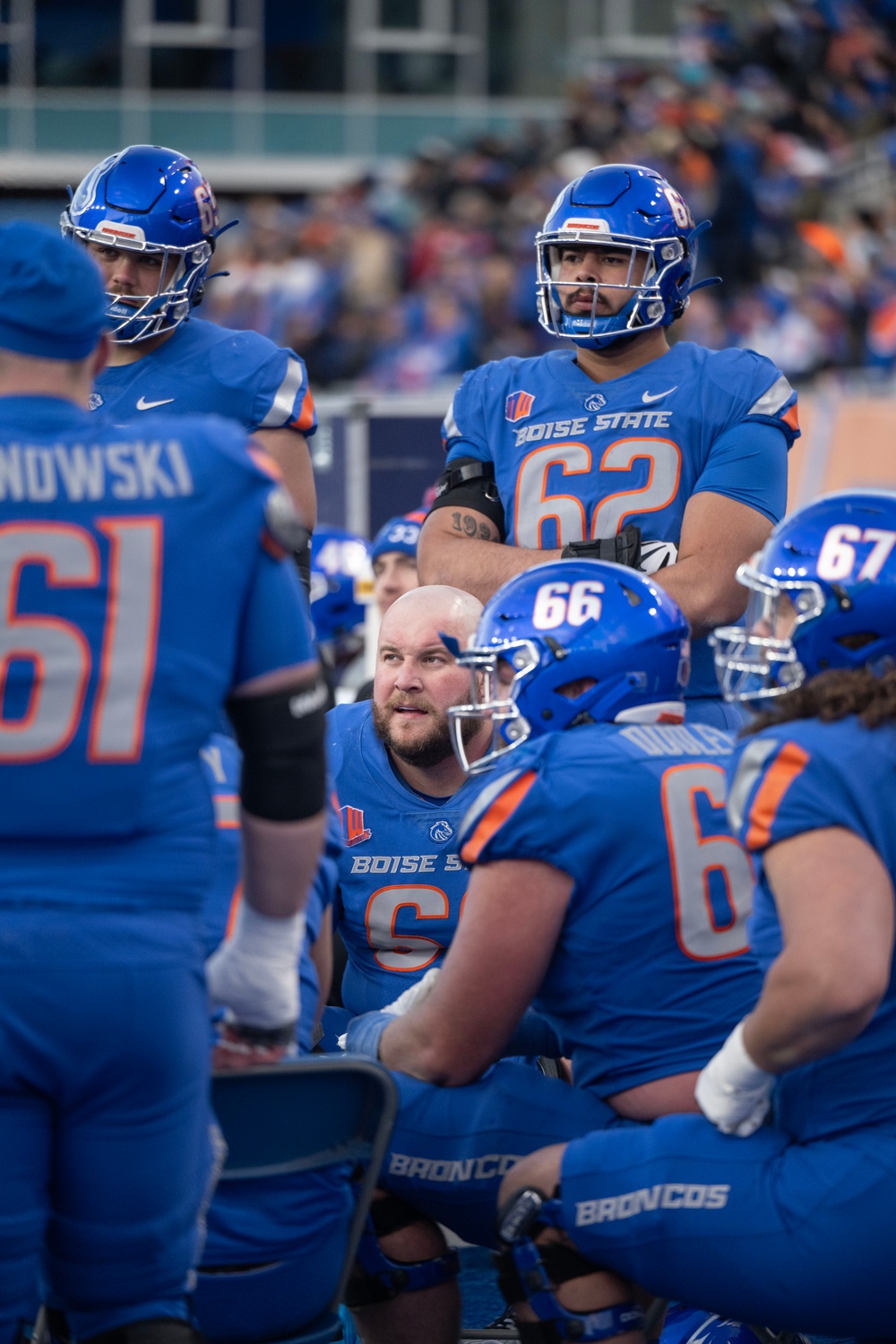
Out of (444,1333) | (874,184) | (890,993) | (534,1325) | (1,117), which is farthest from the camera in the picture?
(1,117)

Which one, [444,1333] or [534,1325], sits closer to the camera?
[534,1325]

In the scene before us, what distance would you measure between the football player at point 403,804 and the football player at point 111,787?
155cm

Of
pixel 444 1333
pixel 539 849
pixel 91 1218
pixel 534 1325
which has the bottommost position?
pixel 444 1333

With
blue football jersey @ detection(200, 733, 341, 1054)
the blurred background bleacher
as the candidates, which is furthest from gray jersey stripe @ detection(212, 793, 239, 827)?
the blurred background bleacher

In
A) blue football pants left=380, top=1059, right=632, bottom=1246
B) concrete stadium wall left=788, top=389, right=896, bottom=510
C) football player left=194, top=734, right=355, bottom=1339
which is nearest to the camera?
football player left=194, top=734, right=355, bottom=1339

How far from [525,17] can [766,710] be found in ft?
72.5

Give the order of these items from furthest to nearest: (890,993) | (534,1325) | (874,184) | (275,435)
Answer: (874,184)
(275,435)
(534,1325)
(890,993)

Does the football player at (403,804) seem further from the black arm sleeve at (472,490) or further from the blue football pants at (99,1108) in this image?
the blue football pants at (99,1108)

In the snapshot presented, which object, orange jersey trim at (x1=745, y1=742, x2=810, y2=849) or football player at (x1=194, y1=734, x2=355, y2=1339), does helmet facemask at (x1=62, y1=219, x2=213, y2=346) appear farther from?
orange jersey trim at (x1=745, y1=742, x2=810, y2=849)

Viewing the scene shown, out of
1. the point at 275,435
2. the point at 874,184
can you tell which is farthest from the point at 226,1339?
the point at 874,184

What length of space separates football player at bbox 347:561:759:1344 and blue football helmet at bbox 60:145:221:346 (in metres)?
1.23

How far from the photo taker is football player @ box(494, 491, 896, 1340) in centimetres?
239

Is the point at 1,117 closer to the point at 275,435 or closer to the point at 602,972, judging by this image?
the point at 275,435

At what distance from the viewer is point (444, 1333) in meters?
3.11
